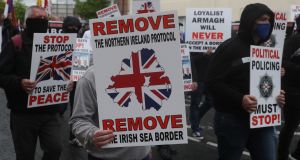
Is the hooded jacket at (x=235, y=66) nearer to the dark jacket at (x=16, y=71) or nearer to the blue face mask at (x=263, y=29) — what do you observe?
the blue face mask at (x=263, y=29)

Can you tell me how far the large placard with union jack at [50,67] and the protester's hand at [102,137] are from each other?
1705 mm

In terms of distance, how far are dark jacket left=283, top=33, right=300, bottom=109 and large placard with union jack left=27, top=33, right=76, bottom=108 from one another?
2274 millimetres

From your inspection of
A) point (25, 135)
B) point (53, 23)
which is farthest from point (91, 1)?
point (25, 135)

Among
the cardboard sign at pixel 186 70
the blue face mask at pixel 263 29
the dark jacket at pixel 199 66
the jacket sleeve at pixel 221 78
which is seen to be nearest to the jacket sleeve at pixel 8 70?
the jacket sleeve at pixel 221 78

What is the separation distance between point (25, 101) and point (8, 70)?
0.29 m

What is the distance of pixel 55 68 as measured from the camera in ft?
14.6

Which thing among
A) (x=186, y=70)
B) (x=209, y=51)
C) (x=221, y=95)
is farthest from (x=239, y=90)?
(x=209, y=51)

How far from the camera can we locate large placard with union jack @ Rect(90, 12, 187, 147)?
107 inches

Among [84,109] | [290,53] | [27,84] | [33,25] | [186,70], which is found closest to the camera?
[84,109]

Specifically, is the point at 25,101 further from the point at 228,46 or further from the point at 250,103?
the point at 250,103

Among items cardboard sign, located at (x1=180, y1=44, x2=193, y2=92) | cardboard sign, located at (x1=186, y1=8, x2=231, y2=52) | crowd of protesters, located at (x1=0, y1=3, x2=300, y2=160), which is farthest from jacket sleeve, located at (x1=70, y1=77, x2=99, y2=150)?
cardboard sign, located at (x1=186, y1=8, x2=231, y2=52)

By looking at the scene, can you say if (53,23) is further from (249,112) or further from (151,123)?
(151,123)

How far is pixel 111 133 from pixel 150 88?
30cm

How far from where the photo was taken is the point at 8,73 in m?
4.24
